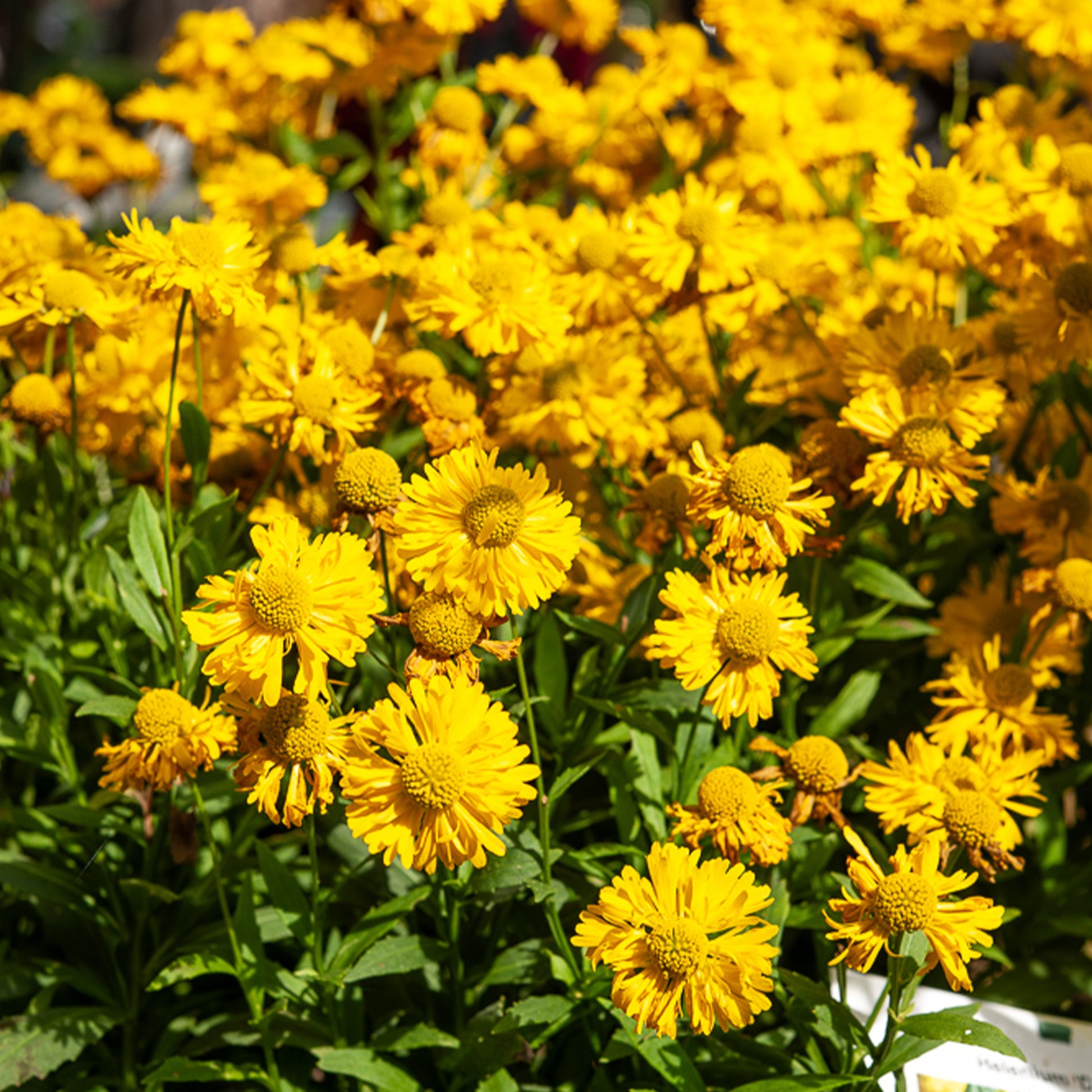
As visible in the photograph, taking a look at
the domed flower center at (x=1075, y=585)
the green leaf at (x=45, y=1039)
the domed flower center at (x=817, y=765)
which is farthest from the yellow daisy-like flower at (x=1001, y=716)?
the green leaf at (x=45, y=1039)

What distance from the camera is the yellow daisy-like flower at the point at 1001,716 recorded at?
4.91 ft

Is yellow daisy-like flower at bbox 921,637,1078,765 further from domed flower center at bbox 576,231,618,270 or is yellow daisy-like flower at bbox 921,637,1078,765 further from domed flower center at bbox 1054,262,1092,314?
domed flower center at bbox 576,231,618,270

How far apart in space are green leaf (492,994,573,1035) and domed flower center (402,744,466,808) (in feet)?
1.20

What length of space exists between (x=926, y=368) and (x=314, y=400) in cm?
79

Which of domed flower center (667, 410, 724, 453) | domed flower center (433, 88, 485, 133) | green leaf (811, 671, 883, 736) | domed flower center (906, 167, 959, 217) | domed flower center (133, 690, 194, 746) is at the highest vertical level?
domed flower center (906, 167, 959, 217)

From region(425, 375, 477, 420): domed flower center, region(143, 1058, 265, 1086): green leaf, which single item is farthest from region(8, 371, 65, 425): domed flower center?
region(143, 1058, 265, 1086): green leaf

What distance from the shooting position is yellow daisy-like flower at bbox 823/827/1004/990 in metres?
1.12

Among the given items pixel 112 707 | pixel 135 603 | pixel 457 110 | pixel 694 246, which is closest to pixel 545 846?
pixel 112 707

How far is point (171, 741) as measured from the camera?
4.12ft

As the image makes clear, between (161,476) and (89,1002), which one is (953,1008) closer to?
(89,1002)

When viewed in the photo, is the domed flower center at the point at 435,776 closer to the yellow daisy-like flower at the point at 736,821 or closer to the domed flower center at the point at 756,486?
the yellow daisy-like flower at the point at 736,821

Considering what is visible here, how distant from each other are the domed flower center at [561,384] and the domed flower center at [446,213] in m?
0.38

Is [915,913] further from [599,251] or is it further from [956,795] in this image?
[599,251]

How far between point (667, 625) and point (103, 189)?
8.40ft
